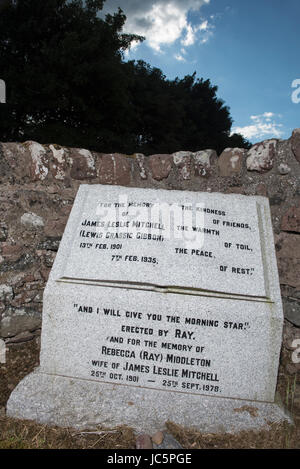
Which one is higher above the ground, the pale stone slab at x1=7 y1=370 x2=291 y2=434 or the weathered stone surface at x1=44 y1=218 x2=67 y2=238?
the weathered stone surface at x1=44 y1=218 x2=67 y2=238

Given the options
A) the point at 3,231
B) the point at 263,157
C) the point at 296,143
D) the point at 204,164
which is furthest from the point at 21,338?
the point at 296,143

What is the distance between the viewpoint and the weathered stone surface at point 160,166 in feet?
9.41

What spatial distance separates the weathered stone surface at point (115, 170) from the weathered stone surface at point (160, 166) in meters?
0.21

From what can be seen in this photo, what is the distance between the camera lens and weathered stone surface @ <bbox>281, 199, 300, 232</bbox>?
2.59 meters

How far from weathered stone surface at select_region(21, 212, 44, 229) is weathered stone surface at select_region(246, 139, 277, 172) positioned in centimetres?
176

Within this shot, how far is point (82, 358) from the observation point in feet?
6.78

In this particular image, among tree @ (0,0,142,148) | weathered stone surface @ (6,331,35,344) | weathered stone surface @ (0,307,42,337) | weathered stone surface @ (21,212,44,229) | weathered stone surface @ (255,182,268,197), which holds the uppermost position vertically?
tree @ (0,0,142,148)

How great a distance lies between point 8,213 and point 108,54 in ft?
40.0

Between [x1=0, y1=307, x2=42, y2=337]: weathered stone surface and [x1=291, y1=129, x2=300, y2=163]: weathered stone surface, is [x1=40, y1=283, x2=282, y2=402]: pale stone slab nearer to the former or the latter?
[x1=0, y1=307, x2=42, y2=337]: weathered stone surface

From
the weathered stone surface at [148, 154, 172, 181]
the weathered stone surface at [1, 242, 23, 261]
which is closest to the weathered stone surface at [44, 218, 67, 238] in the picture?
the weathered stone surface at [1, 242, 23, 261]

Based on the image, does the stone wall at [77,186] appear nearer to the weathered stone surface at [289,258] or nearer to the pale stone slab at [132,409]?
the weathered stone surface at [289,258]

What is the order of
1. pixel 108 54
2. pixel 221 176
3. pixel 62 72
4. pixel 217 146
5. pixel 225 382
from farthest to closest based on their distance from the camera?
pixel 217 146
pixel 108 54
pixel 62 72
pixel 221 176
pixel 225 382
